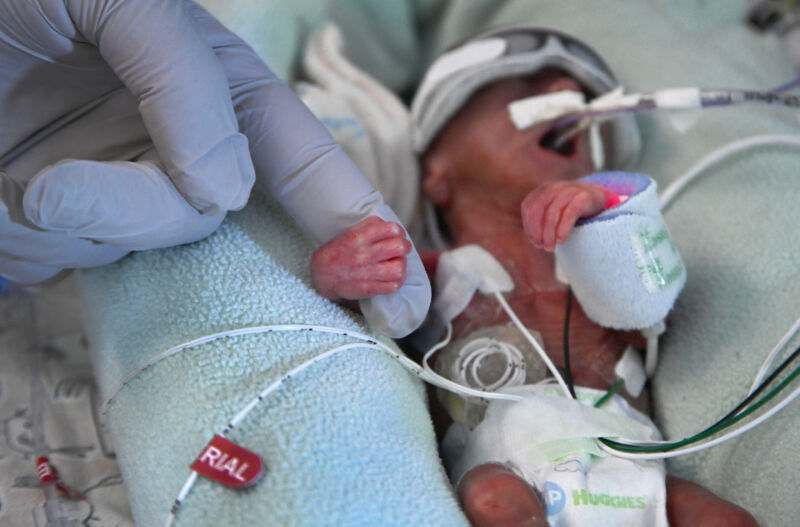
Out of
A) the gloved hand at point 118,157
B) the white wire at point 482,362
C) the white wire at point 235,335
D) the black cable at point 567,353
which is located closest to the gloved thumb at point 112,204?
the gloved hand at point 118,157

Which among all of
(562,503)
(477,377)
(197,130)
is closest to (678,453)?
(562,503)

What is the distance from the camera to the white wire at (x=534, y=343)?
0.80 metres

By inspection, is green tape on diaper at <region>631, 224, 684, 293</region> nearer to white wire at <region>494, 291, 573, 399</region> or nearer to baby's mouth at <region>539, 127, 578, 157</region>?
white wire at <region>494, 291, 573, 399</region>

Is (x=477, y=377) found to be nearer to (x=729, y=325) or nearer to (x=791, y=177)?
(x=729, y=325)

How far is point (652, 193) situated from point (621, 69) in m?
0.51

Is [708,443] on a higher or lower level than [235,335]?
lower

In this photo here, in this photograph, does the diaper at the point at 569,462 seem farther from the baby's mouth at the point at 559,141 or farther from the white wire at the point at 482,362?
the baby's mouth at the point at 559,141

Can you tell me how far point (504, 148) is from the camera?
106cm

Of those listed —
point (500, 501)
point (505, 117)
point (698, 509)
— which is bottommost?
point (698, 509)

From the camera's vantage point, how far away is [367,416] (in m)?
0.65

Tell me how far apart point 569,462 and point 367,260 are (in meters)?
0.31

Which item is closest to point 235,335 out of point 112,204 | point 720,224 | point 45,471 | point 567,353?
point 112,204

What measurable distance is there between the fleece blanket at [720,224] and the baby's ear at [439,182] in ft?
1.11

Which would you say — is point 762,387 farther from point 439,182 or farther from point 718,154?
point 439,182
